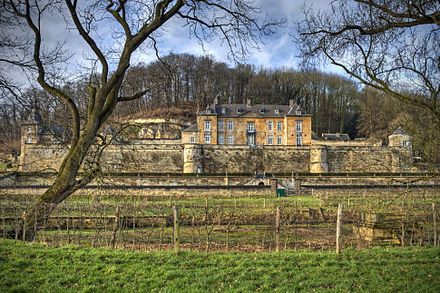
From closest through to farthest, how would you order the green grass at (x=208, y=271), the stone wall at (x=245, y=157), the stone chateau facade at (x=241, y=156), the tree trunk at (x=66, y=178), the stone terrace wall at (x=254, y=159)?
the green grass at (x=208, y=271) → the tree trunk at (x=66, y=178) → the stone chateau facade at (x=241, y=156) → the stone wall at (x=245, y=157) → the stone terrace wall at (x=254, y=159)

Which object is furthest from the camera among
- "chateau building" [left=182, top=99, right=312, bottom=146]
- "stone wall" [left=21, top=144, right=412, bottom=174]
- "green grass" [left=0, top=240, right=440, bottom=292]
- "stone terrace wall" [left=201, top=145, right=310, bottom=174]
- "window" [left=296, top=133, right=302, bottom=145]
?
"window" [left=296, top=133, right=302, bottom=145]

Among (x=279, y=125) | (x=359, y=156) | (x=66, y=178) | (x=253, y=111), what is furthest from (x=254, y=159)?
(x=66, y=178)

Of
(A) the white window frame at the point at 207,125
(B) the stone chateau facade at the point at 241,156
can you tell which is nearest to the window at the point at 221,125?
(A) the white window frame at the point at 207,125

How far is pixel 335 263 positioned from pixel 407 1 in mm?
4721

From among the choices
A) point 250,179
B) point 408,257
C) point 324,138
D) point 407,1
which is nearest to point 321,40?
point 407,1

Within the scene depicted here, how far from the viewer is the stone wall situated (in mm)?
35125

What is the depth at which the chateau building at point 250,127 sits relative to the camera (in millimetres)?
40375

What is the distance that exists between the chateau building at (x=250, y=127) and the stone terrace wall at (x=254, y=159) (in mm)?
4305

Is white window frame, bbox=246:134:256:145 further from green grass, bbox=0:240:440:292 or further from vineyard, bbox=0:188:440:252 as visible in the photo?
green grass, bbox=0:240:440:292

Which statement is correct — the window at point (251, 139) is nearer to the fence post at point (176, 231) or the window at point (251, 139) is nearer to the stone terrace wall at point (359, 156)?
the stone terrace wall at point (359, 156)

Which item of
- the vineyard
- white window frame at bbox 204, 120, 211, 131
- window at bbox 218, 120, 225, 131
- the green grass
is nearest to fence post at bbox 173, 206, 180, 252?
the vineyard

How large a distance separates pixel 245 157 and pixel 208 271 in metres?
30.1

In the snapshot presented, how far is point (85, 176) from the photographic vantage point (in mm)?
6781

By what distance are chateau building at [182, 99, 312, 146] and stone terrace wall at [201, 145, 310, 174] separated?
430cm
